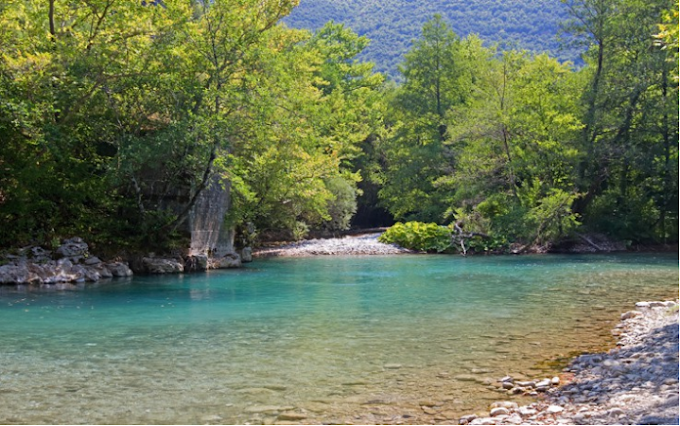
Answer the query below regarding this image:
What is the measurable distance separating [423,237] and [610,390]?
904 inches

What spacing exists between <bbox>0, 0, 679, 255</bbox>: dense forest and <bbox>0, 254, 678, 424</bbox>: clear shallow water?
13.3ft

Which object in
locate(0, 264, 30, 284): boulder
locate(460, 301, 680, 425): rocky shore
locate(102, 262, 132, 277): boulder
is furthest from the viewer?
locate(102, 262, 132, 277): boulder

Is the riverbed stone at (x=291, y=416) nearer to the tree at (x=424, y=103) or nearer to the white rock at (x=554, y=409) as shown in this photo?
the white rock at (x=554, y=409)

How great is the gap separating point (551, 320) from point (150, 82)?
13093 millimetres

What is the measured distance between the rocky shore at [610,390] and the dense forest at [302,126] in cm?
322

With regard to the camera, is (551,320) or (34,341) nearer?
(34,341)

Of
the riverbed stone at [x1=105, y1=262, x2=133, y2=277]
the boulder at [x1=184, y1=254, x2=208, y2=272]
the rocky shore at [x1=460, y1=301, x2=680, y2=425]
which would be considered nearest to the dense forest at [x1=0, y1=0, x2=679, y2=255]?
the boulder at [x1=184, y1=254, x2=208, y2=272]

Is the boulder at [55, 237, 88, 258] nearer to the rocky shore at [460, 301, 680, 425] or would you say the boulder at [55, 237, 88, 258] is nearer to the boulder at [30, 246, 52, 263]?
the boulder at [30, 246, 52, 263]

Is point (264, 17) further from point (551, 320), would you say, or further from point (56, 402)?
point (56, 402)

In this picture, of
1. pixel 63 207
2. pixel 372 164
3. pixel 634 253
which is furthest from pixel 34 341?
pixel 372 164

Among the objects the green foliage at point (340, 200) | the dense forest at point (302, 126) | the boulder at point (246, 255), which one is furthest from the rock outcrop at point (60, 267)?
the green foliage at point (340, 200)

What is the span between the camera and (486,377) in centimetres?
645

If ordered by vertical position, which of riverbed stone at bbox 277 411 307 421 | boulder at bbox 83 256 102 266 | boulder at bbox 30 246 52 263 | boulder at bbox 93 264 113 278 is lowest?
riverbed stone at bbox 277 411 307 421

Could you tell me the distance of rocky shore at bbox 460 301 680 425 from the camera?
4898 mm
